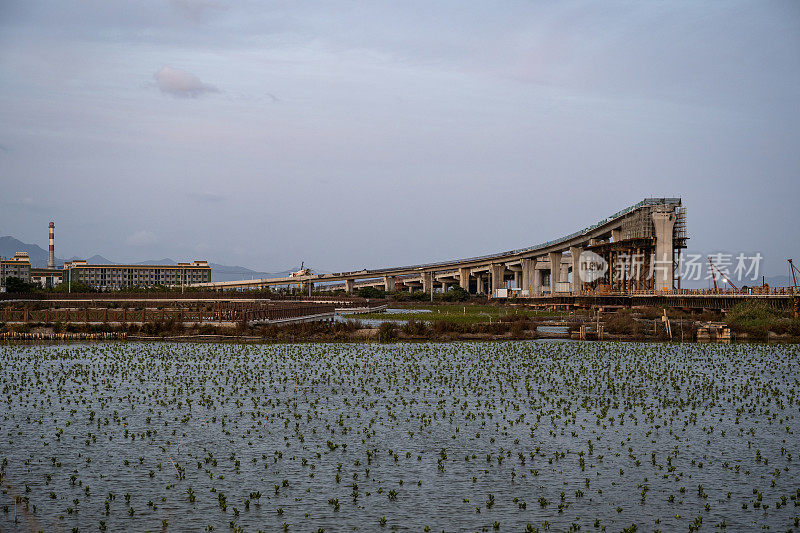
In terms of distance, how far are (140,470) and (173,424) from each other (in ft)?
19.9

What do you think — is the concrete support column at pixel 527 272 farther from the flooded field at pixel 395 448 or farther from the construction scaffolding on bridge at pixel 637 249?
the flooded field at pixel 395 448

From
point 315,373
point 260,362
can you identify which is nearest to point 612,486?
point 315,373

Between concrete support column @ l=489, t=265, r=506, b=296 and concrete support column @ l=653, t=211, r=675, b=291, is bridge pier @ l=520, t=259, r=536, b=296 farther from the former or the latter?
concrete support column @ l=653, t=211, r=675, b=291

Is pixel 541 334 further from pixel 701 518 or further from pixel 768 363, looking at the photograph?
pixel 701 518

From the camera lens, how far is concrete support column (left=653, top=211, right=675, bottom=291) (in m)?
114

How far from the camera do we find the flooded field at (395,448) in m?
17.8

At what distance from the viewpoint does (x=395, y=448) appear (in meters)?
23.7

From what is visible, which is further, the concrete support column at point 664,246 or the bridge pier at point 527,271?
the bridge pier at point 527,271

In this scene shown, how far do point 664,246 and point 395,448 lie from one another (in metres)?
99.8

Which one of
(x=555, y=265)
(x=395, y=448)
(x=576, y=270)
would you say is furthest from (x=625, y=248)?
(x=395, y=448)

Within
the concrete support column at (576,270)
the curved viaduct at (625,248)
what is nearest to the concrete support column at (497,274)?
the curved viaduct at (625,248)

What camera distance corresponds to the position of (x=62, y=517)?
17.1 meters

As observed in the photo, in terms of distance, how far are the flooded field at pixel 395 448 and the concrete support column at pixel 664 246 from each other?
72.9 m

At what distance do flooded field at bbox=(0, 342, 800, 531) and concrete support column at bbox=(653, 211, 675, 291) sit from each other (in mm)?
72898
